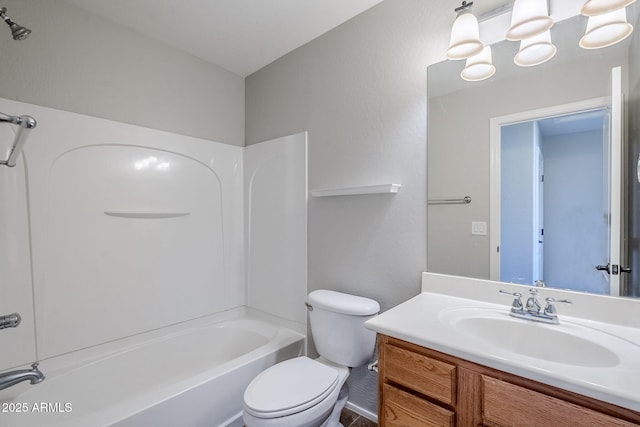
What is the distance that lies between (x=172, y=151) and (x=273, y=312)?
4.72 ft

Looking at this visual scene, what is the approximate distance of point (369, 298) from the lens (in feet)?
5.68

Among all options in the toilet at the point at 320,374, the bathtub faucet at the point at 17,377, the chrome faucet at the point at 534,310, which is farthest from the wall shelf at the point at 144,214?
the chrome faucet at the point at 534,310

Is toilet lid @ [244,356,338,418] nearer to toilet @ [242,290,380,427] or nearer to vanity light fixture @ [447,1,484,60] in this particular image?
toilet @ [242,290,380,427]

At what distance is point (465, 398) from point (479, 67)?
1.40m

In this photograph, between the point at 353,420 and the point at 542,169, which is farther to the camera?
the point at 353,420

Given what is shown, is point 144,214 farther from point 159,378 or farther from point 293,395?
point 293,395

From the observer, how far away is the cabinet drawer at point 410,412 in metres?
0.95

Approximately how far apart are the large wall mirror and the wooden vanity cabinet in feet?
1.88

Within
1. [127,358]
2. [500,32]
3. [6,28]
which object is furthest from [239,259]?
[500,32]

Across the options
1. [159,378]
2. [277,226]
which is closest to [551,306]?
[277,226]

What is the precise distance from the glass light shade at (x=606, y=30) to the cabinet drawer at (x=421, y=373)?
1325mm

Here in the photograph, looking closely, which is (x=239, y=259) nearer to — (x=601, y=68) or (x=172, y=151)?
(x=172, y=151)

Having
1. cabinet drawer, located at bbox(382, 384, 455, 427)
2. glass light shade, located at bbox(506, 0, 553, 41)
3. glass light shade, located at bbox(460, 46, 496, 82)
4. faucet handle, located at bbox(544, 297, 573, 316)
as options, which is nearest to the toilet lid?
cabinet drawer, located at bbox(382, 384, 455, 427)

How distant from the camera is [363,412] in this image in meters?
1.76
